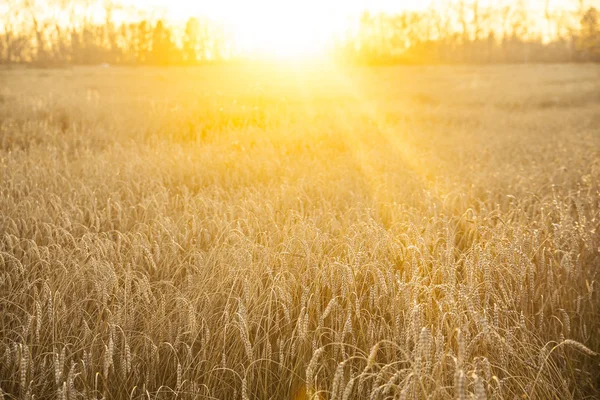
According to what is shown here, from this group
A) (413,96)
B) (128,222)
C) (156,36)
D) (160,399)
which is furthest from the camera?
(156,36)

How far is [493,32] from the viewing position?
6462 cm

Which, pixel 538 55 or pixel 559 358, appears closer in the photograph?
pixel 559 358

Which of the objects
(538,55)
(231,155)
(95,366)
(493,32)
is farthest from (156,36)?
(95,366)

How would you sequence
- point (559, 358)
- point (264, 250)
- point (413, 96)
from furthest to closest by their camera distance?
point (413, 96), point (264, 250), point (559, 358)

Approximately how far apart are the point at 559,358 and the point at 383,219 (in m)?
1.61

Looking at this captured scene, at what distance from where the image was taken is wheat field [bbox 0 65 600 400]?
1.72 meters

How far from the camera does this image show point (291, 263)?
8.13ft

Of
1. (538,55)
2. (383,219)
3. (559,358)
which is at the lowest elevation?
(559,358)

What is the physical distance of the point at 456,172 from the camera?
16.8 ft

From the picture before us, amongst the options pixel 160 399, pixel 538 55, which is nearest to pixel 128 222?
pixel 160 399

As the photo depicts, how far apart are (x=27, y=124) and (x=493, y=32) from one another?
7111 centimetres

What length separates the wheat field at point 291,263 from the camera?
1725 millimetres

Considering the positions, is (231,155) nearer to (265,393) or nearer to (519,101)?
(265,393)

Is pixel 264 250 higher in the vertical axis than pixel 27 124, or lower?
lower
